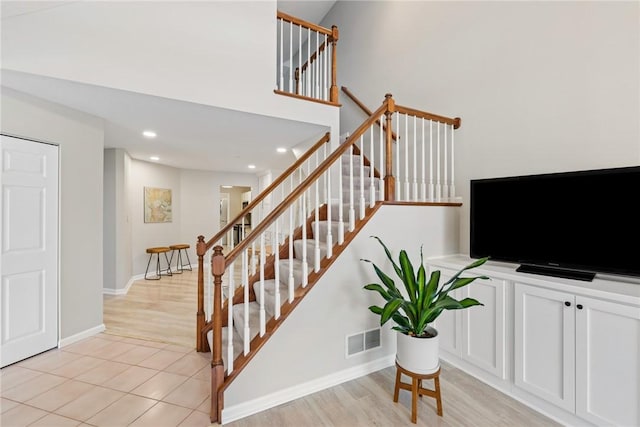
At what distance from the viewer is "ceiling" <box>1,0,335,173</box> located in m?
2.43

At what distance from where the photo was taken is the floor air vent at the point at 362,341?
2348 millimetres

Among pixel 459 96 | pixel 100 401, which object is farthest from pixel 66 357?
pixel 459 96

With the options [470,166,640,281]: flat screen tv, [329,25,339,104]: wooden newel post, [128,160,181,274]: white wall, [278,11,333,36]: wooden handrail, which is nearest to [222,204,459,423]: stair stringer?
[470,166,640,281]: flat screen tv

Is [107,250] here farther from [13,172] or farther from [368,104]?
[368,104]

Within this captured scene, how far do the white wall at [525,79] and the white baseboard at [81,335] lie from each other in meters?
4.23

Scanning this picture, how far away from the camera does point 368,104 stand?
462 centimetres

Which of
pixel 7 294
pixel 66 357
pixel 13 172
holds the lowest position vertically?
pixel 66 357

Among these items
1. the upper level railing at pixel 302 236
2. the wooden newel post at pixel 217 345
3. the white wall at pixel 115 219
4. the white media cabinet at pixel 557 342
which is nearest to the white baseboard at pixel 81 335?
the upper level railing at pixel 302 236

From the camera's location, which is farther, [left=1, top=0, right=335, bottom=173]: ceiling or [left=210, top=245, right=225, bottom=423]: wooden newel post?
[left=1, top=0, right=335, bottom=173]: ceiling

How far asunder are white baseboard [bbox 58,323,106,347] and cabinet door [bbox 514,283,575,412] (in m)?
4.19

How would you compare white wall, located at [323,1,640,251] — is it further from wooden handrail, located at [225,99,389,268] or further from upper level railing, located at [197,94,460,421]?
wooden handrail, located at [225,99,389,268]

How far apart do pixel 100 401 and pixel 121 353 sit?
31.5 inches

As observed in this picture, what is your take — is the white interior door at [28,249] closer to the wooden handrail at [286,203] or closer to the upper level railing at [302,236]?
the upper level railing at [302,236]

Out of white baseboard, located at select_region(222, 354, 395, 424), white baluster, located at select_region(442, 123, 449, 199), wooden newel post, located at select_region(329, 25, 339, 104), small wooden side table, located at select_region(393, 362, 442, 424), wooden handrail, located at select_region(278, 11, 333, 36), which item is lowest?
white baseboard, located at select_region(222, 354, 395, 424)
